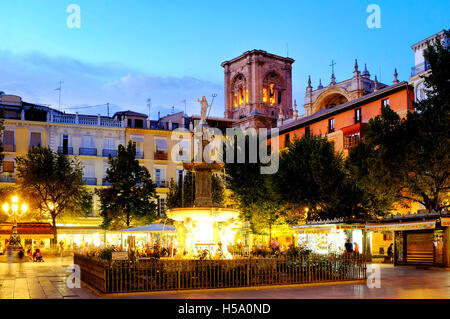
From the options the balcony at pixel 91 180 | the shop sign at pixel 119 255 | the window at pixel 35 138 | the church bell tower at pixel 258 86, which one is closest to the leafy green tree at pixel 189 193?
the balcony at pixel 91 180

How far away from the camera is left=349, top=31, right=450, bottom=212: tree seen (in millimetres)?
27531

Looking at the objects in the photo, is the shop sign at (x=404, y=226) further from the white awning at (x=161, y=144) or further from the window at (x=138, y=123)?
the window at (x=138, y=123)

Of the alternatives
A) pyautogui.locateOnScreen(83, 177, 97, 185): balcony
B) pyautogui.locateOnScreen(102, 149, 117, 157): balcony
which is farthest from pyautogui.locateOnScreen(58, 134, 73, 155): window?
pyautogui.locateOnScreen(102, 149, 117, 157): balcony

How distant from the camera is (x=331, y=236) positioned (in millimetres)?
33188

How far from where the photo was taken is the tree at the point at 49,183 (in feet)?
139

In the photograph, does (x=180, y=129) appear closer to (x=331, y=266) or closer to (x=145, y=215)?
(x=145, y=215)

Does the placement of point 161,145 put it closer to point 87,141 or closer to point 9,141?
point 87,141

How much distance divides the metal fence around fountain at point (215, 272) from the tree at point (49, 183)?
25414mm

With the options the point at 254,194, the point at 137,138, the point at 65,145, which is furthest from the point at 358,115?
the point at 65,145

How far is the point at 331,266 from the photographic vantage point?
1820 centimetres

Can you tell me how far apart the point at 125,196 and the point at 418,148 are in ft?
75.5

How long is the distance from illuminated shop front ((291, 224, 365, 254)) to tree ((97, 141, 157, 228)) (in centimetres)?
1312
